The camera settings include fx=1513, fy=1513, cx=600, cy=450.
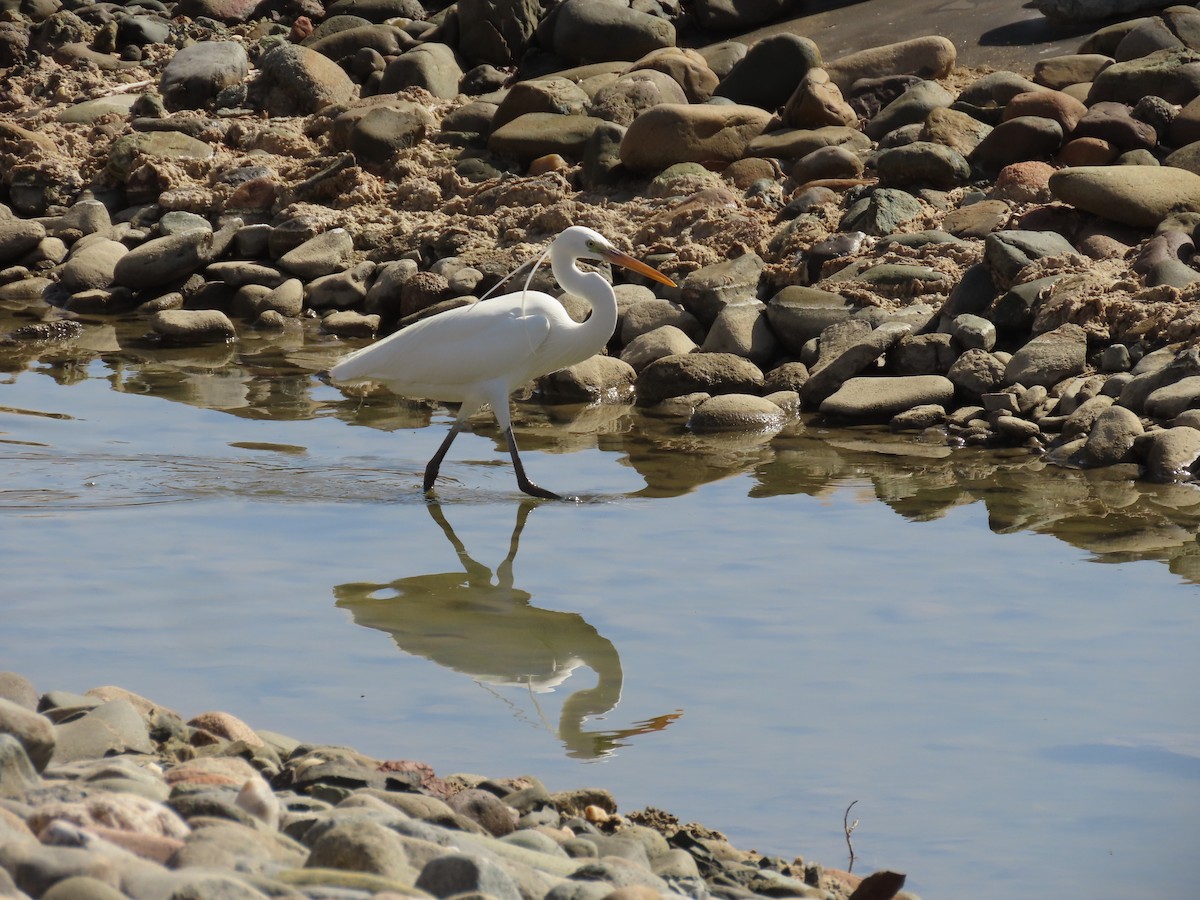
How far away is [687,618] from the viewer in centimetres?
624

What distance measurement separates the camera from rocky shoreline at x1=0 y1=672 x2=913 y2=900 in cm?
292

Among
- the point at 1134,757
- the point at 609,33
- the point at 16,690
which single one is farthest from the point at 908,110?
the point at 16,690

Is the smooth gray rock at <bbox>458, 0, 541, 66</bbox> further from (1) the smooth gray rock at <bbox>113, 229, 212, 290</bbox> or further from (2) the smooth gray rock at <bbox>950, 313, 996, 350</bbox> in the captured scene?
(2) the smooth gray rock at <bbox>950, 313, 996, 350</bbox>

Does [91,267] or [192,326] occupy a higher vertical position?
[91,267]

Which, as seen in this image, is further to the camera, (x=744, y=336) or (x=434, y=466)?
(x=744, y=336)

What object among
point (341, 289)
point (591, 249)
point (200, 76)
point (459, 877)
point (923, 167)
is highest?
point (200, 76)

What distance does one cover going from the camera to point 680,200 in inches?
524

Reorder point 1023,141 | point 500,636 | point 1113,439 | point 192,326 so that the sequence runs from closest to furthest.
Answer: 1. point 500,636
2. point 1113,439
3. point 1023,141
4. point 192,326

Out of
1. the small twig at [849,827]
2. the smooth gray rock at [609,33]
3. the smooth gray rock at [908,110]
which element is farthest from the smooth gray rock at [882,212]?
the small twig at [849,827]

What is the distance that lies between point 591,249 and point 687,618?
3094mm

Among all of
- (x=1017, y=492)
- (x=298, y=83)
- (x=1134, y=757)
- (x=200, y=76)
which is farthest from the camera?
(x=200, y=76)

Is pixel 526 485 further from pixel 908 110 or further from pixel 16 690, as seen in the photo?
pixel 908 110

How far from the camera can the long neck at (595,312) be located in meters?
8.46

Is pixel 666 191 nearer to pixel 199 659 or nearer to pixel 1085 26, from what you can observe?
pixel 1085 26
